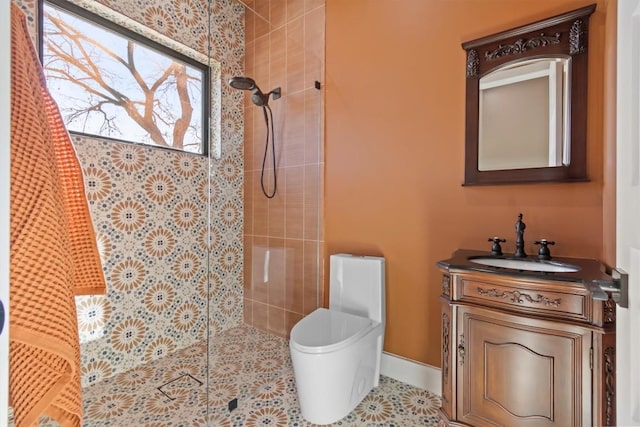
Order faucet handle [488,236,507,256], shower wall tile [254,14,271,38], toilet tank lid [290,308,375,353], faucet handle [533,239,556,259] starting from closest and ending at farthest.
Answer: faucet handle [533,239,556,259] → faucet handle [488,236,507,256] → toilet tank lid [290,308,375,353] → shower wall tile [254,14,271,38]

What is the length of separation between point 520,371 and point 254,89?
2155 millimetres

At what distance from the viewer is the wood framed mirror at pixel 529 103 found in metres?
1.36

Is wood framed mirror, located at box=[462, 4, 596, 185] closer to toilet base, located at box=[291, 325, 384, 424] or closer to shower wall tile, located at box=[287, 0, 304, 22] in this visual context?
toilet base, located at box=[291, 325, 384, 424]

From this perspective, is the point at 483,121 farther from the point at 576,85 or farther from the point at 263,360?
the point at 263,360

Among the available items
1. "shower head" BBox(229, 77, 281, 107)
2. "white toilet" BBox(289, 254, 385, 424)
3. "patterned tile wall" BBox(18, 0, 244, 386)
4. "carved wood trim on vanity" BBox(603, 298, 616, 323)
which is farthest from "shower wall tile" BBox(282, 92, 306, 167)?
"carved wood trim on vanity" BBox(603, 298, 616, 323)

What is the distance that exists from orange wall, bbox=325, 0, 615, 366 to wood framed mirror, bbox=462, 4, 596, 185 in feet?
0.17

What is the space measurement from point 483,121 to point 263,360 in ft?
6.68

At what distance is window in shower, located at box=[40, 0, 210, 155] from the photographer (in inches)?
68.0

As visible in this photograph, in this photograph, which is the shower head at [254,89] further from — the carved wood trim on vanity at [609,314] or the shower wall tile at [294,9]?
the carved wood trim on vanity at [609,314]

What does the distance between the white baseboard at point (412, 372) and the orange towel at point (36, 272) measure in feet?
5.33

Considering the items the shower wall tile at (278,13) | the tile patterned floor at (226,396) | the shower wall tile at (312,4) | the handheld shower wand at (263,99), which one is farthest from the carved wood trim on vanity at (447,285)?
the shower wall tile at (278,13)

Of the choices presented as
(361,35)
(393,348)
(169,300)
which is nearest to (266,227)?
(169,300)

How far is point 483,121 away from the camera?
5.23ft

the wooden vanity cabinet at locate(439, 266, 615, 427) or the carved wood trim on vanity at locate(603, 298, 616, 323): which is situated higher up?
the carved wood trim on vanity at locate(603, 298, 616, 323)
